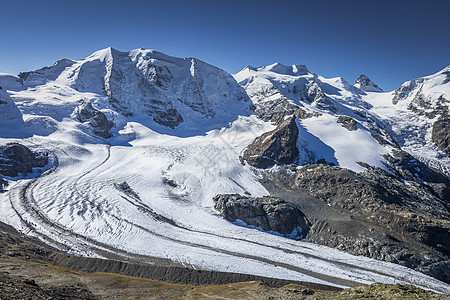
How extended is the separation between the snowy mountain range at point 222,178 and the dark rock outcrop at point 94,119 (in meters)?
0.55

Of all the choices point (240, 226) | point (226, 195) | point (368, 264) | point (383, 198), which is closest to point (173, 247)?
point (240, 226)

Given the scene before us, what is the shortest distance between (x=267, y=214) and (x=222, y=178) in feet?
73.8

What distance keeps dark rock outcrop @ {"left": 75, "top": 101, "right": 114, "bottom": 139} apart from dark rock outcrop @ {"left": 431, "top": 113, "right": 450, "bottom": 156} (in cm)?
15149

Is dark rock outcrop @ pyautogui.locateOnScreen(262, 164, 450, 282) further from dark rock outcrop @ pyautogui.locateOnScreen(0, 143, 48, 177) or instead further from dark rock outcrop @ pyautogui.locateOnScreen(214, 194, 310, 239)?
dark rock outcrop @ pyautogui.locateOnScreen(0, 143, 48, 177)

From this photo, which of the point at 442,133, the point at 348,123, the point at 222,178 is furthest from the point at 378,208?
the point at 442,133

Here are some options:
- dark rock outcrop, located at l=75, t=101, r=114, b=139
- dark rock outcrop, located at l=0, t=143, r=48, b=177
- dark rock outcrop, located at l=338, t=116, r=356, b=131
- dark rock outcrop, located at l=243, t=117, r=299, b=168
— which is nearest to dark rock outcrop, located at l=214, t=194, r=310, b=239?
A: dark rock outcrop, located at l=243, t=117, r=299, b=168

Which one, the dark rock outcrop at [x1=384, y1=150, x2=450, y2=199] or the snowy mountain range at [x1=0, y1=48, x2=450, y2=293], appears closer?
the snowy mountain range at [x1=0, y1=48, x2=450, y2=293]

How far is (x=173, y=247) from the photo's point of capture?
164 feet

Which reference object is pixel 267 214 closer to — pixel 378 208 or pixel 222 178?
pixel 222 178

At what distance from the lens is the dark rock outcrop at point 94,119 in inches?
4528

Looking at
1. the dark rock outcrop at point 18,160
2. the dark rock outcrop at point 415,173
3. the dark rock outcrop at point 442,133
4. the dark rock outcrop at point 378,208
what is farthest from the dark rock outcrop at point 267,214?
the dark rock outcrop at point 442,133

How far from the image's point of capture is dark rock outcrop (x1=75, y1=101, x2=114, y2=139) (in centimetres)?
11500

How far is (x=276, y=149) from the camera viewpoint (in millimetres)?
91625

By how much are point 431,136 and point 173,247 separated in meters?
138
